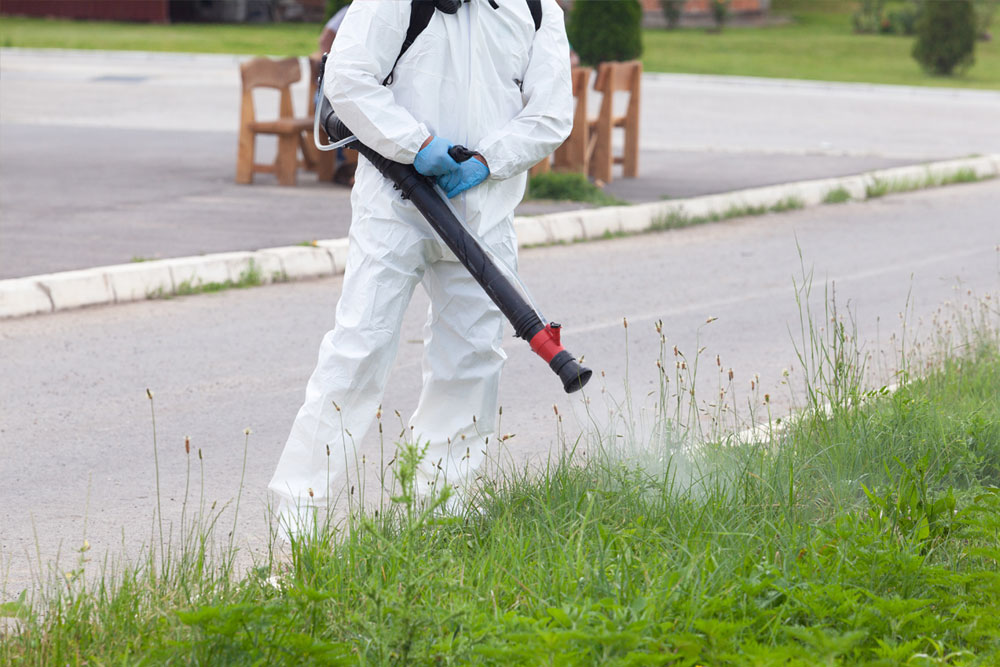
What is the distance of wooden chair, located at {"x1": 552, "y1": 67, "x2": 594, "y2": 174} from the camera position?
40.1 ft

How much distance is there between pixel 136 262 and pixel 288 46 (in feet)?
79.6

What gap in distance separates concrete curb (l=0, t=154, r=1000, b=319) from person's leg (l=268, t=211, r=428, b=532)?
3.89 metres

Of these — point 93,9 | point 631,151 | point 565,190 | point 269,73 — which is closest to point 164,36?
point 93,9

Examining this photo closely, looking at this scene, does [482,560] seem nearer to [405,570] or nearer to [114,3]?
[405,570]

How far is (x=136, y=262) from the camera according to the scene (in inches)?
317

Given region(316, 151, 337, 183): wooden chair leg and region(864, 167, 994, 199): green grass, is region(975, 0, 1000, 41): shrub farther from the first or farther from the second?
region(316, 151, 337, 183): wooden chair leg

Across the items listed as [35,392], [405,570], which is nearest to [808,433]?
[405,570]

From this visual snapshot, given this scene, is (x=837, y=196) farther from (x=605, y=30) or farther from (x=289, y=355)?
(x=605, y=30)

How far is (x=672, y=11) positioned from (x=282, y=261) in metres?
35.8

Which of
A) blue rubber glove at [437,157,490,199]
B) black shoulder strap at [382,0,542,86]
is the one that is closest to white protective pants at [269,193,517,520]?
blue rubber glove at [437,157,490,199]

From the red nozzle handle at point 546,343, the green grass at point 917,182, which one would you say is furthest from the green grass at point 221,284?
the green grass at point 917,182

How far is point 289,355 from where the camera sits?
654 cm

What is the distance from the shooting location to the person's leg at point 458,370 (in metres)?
4.10

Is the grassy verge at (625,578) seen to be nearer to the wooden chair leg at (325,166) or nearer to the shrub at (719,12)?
the wooden chair leg at (325,166)
